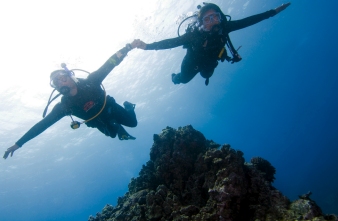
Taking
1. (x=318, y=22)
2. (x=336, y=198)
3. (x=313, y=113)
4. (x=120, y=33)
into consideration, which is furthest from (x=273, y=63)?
(x=120, y=33)

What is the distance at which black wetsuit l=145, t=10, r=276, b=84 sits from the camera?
6.92 metres

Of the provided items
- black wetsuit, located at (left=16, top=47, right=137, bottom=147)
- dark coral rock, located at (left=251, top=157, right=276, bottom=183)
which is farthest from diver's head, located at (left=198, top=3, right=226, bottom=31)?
dark coral rock, located at (left=251, top=157, right=276, bottom=183)

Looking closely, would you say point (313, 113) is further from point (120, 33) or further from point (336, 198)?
point (120, 33)

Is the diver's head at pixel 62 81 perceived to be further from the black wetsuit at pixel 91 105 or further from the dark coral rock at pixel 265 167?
the dark coral rock at pixel 265 167

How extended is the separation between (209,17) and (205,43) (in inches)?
31.6

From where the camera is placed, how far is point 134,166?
330 ft

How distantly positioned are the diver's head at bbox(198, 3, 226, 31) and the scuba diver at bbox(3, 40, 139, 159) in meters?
2.27

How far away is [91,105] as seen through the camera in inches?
275

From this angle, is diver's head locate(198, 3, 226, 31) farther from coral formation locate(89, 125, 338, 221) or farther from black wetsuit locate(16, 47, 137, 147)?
coral formation locate(89, 125, 338, 221)

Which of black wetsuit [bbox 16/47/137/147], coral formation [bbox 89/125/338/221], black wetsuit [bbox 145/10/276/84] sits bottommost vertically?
coral formation [bbox 89/125/338/221]

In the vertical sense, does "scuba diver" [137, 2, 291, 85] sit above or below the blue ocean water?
below

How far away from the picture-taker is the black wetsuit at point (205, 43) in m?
6.92

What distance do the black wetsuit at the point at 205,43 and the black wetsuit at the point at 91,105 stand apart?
151cm

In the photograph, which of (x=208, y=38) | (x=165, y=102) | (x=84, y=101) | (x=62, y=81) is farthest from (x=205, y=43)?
(x=165, y=102)
